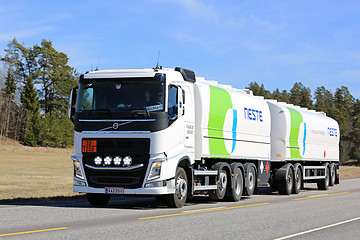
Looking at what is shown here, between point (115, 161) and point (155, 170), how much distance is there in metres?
1.03

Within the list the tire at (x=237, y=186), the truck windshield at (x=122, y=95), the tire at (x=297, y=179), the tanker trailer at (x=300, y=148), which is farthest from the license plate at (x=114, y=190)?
the tire at (x=297, y=179)

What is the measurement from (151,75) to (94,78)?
5.22 ft

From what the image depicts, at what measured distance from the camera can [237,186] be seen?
60.0ft

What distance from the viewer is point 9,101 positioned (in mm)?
100688

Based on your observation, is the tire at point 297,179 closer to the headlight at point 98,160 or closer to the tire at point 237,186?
the tire at point 237,186

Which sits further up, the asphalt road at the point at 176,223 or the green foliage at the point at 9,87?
the green foliage at the point at 9,87

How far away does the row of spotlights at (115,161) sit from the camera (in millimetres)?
14133

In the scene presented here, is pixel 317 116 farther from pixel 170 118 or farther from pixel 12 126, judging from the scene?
pixel 12 126

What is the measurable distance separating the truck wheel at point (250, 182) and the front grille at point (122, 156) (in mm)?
5848

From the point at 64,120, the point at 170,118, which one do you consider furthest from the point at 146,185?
the point at 64,120

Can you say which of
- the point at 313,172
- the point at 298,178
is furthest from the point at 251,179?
the point at 313,172

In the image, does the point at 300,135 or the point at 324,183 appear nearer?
the point at 300,135

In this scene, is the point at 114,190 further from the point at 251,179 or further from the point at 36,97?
the point at 36,97

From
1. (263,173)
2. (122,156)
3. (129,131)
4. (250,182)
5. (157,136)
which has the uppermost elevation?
(129,131)
